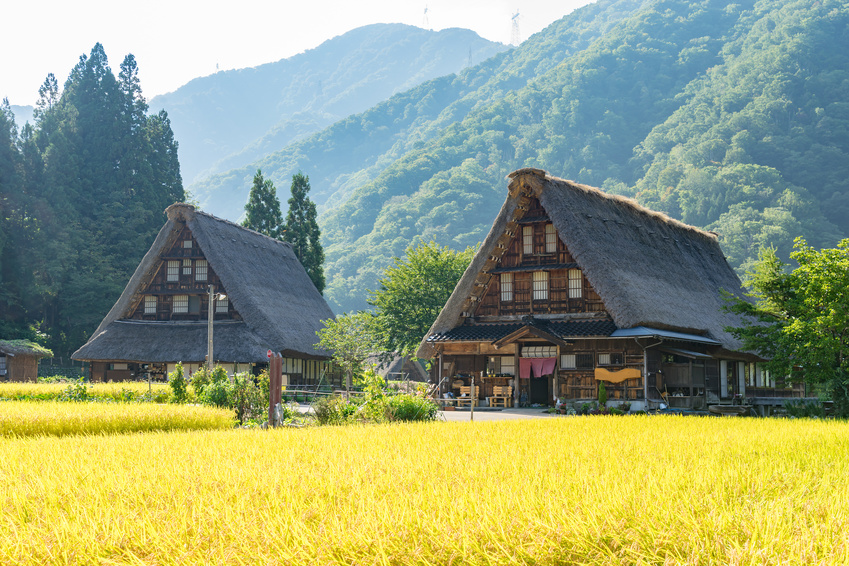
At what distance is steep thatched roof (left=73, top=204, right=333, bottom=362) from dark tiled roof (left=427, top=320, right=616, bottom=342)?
7.61 meters

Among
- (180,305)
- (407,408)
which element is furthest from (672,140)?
(407,408)

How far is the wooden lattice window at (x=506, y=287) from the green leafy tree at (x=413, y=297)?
760cm

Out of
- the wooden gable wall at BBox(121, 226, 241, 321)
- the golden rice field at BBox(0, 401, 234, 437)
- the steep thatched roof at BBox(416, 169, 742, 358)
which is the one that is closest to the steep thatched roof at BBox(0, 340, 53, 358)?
the wooden gable wall at BBox(121, 226, 241, 321)

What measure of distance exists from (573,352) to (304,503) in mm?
20703

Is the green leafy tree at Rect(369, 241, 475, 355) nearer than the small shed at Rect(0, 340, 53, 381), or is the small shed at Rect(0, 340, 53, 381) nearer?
the small shed at Rect(0, 340, 53, 381)

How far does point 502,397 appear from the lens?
2591 cm

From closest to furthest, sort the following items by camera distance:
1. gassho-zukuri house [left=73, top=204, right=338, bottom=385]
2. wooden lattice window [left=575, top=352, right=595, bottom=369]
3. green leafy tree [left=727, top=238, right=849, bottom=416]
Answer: green leafy tree [left=727, top=238, right=849, bottom=416] → wooden lattice window [left=575, top=352, right=595, bottom=369] → gassho-zukuri house [left=73, top=204, right=338, bottom=385]

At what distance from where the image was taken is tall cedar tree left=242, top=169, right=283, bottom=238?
44.5 metres

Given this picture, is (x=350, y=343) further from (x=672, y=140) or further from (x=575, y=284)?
(x=672, y=140)

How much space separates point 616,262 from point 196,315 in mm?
17877

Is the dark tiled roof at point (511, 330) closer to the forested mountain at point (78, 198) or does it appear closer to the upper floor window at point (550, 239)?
the upper floor window at point (550, 239)

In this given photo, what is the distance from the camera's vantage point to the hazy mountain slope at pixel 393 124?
475 ft

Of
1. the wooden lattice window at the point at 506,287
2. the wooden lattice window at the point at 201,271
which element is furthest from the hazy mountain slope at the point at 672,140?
the wooden lattice window at the point at 201,271

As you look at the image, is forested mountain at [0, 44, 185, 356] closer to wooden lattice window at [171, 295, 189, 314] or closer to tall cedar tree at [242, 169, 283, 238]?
tall cedar tree at [242, 169, 283, 238]
